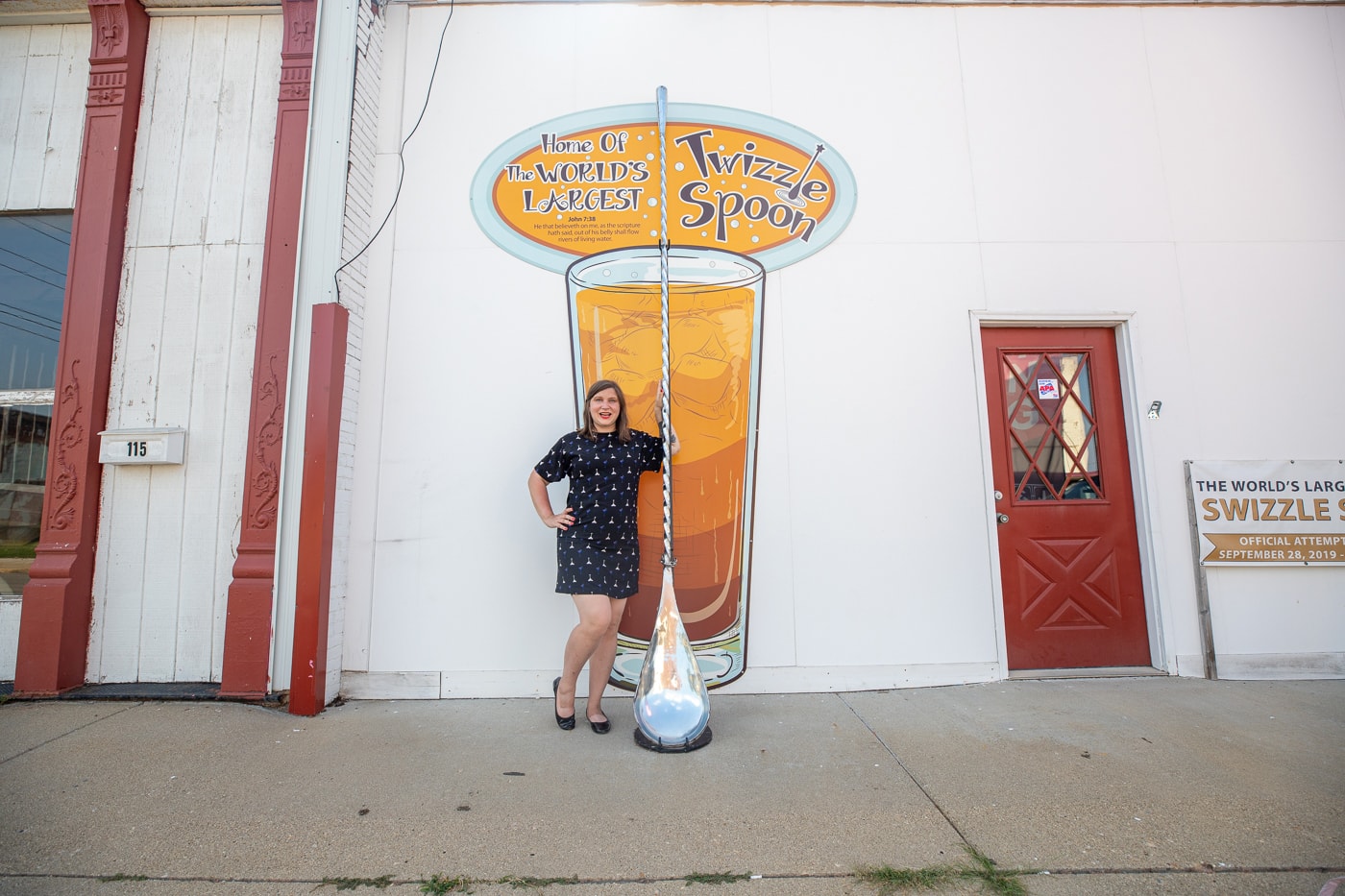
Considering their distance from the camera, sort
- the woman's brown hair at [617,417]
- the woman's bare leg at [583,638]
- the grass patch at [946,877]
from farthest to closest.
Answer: the woman's brown hair at [617,417] → the woman's bare leg at [583,638] → the grass patch at [946,877]

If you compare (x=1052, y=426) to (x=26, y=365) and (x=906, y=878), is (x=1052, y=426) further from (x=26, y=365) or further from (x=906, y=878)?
(x=26, y=365)

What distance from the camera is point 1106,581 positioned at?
3.57 meters

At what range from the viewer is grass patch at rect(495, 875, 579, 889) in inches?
68.4

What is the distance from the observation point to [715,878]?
1.75 meters

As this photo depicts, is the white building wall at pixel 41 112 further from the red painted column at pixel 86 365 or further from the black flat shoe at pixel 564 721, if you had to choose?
the black flat shoe at pixel 564 721

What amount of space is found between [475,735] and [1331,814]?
129 inches

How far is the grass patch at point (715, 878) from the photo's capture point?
1744 millimetres

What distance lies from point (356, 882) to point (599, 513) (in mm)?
1558

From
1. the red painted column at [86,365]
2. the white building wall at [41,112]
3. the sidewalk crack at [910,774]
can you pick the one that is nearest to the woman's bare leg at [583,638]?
the sidewalk crack at [910,774]

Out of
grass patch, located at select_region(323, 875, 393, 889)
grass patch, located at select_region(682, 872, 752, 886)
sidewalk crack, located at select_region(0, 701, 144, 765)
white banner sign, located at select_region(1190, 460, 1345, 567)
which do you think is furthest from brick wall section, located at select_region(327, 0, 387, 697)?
white banner sign, located at select_region(1190, 460, 1345, 567)

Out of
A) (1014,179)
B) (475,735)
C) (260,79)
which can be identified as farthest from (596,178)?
(475,735)

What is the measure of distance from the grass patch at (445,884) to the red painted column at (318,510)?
1.67 meters

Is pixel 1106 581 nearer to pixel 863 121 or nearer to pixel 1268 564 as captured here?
pixel 1268 564

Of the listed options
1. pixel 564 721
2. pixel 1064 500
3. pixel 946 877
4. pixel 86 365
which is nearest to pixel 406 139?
pixel 86 365
